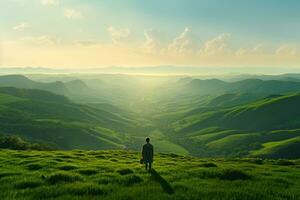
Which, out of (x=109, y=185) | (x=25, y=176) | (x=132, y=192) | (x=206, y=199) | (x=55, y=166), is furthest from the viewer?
(x=55, y=166)

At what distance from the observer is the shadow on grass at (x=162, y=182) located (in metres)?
23.1

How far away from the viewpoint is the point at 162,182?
85.0ft

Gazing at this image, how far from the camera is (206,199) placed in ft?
68.0

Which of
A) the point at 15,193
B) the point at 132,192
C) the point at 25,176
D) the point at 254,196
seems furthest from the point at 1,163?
the point at 254,196

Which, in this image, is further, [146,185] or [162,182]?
[162,182]

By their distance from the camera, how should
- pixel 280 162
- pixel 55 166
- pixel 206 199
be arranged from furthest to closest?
1. pixel 280 162
2. pixel 55 166
3. pixel 206 199

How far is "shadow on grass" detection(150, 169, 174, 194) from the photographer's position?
911 inches

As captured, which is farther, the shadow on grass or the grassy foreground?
the shadow on grass

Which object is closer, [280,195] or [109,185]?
[280,195]

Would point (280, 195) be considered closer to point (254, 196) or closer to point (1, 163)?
point (254, 196)

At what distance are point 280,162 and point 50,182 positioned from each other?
32.1 meters

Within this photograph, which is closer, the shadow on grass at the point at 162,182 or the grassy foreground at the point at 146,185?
the grassy foreground at the point at 146,185

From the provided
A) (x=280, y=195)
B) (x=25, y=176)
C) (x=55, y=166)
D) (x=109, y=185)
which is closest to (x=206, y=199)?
(x=280, y=195)

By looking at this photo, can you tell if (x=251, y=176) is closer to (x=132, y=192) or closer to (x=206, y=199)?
(x=206, y=199)
